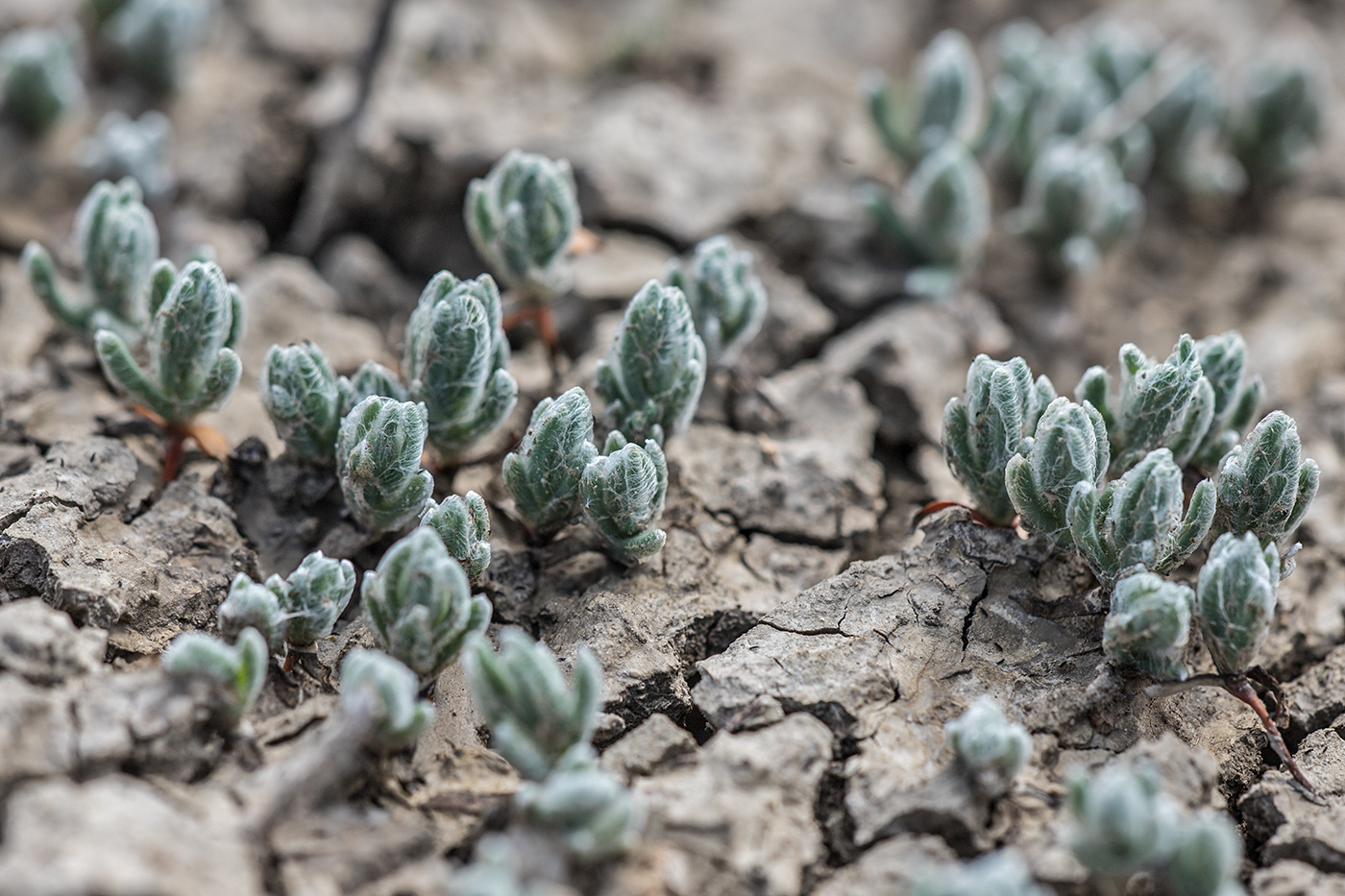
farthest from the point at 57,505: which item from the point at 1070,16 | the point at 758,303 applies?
the point at 1070,16

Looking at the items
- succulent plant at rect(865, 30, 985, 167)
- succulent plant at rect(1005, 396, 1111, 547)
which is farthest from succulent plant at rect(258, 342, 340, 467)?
succulent plant at rect(865, 30, 985, 167)

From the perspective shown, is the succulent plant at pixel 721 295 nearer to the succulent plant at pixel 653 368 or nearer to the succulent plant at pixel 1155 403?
the succulent plant at pixel 653 368

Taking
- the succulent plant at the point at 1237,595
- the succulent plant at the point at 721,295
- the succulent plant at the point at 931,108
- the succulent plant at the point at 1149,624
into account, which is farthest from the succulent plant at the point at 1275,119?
the succulent plant at the point at 1149,624

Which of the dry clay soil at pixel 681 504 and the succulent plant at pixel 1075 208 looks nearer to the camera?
the dry clay soil at pixel 681 504

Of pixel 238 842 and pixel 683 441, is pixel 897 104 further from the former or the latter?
pixel 238 842

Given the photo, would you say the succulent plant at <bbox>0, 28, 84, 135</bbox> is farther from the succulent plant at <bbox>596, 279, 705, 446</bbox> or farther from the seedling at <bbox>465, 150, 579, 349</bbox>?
the succulent plant at <bbox>596, 279, 705, 446</bbox>

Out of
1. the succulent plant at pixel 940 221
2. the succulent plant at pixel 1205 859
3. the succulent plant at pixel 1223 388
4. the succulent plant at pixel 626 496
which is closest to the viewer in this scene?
the succulent plant at pixel 1205 859

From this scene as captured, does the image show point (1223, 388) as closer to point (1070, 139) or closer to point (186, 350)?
point (1070, 139)
